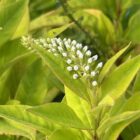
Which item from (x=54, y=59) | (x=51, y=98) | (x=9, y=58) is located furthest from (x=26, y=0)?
(x=54, y=59)

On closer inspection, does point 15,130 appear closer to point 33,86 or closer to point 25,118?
point 25,118

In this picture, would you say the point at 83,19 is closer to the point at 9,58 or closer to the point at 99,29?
the point at 99,29

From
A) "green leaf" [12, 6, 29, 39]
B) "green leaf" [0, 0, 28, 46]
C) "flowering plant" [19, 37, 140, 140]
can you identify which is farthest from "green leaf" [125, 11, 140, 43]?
"flowering plant" [19, 37, 140, 140]

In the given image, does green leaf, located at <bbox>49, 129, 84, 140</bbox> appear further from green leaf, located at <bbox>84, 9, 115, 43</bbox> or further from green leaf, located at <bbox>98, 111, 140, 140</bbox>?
green leaf, located at <bbox>84, 9, 115, 43</bbox>

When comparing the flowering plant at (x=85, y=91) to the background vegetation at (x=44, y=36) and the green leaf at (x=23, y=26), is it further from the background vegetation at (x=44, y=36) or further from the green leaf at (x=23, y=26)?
the green leaf at (x=23, y=26)

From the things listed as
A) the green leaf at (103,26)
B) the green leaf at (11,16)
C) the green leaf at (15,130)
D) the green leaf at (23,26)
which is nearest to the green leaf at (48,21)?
the green leaf at (103,26)

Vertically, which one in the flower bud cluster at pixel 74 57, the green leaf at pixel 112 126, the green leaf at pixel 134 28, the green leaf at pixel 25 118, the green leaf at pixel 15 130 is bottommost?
the green leaf at pixel 134 28

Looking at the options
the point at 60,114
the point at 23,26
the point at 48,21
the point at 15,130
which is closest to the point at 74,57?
the point at 60,114
